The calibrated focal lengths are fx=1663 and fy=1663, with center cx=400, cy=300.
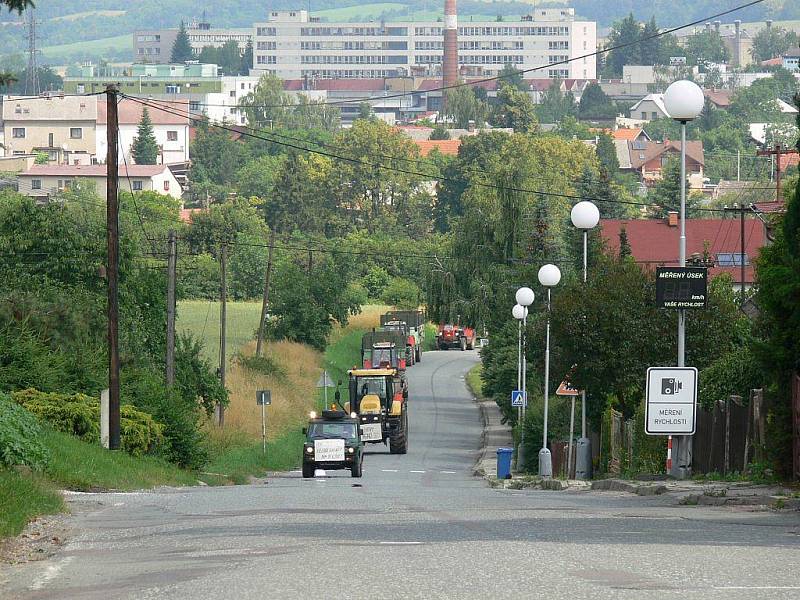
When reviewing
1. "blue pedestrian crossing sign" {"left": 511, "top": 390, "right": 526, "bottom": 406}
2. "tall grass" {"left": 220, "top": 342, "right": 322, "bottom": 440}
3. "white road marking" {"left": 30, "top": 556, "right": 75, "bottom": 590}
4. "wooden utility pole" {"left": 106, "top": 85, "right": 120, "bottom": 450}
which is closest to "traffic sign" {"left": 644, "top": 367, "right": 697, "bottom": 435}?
"white road marking" {"left": 30, "top": 556, "right": 75, "bottom": 590}

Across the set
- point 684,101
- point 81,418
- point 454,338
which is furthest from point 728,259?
point 684,101

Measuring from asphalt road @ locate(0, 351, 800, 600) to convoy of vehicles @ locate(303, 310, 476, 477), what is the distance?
697 inches

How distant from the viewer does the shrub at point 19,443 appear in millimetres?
24719

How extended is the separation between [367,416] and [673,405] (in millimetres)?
31027

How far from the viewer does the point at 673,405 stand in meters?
23.5

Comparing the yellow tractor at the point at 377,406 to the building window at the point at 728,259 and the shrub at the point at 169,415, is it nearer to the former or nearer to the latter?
the shrub at the point at 169,415

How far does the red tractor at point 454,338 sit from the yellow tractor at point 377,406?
55.5m

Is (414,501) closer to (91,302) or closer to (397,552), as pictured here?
(397,552)

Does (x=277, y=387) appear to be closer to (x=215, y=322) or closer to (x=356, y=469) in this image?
(x=215, y=322)

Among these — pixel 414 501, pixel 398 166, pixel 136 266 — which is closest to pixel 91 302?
pixel 136 266

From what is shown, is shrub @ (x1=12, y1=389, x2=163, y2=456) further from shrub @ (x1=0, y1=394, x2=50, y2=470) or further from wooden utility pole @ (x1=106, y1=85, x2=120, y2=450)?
shrub @ (x1=0, y1=394, x2=50, y2=470)

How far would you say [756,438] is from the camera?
24312mm

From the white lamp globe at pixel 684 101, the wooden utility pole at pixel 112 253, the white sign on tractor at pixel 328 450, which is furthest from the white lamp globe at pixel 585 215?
the white sign on tractor at pixel 328 450

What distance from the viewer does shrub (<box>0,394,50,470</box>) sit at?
81.1 feet
